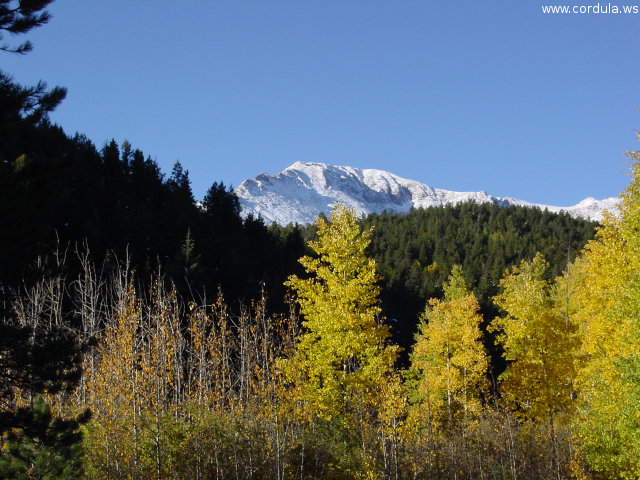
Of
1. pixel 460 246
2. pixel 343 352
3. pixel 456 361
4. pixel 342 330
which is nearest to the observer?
pixel 343 352

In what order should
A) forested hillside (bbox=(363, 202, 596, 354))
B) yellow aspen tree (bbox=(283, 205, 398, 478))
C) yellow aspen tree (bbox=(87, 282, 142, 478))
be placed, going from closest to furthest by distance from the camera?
yellow aspen tree (bbox=(87, 282, 142, 478)) < yellow aspen tree (bbox=(283, 205, 398, 478)) < forested hillside (bbox=(363, 202, 596, 354))

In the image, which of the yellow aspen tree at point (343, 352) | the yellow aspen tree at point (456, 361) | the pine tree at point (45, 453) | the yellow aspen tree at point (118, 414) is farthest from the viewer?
the yellow aspen tree at point (456, 361)

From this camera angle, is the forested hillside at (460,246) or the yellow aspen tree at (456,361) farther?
the forested hillside at (460,246)

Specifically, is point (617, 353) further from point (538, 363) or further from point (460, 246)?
point (460, 246)

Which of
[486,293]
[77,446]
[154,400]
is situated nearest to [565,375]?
[154,400]

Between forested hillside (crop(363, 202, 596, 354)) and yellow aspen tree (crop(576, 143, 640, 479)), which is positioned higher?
forested hillside (crop(363, 202, 596, 354))

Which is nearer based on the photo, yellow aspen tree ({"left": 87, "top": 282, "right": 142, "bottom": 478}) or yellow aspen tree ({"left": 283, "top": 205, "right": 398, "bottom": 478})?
yellow aspen tree ({"left": 87, "top": 282, "right": 142, "bottom": 478})

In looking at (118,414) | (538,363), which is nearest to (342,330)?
(118,414)

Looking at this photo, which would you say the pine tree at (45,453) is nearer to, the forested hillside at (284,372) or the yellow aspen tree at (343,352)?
the forested hillside at (284,372)

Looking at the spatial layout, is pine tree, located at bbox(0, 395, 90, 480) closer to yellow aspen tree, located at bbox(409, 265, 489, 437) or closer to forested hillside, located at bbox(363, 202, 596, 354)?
yellow aspen tree, located at bbox(409, 265, 489, 437)

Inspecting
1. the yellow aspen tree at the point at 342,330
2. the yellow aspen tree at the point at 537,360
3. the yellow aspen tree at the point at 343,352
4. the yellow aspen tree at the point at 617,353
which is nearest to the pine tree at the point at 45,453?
the yellow aspen tree at the point at 343,352

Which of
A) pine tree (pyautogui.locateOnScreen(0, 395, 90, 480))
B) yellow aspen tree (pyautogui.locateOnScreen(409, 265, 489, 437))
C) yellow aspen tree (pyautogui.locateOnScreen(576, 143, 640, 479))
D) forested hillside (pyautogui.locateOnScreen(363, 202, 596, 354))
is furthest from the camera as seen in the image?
forested hillside (pyautogui.locateOnScreen(363, 202, 596, 354))

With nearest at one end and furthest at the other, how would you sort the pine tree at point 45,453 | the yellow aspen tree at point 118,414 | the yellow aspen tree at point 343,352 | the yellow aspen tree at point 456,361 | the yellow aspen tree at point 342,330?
1. the pine tree at point 45,453
2. the yellow aspen tree at point 118,414
3. the yellow aspen tree at point 343,352
4. the yellow aspen tree at point 342,330
5. the yellow aspen tree at point 456,361

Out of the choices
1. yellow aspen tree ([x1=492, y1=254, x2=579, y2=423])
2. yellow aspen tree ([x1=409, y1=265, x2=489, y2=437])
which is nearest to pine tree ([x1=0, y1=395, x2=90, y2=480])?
yellow aspen tree ([x1=492, y1=254, x2=579, y2=423])
